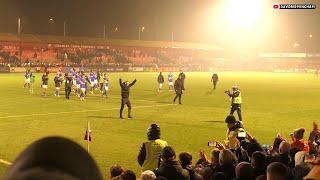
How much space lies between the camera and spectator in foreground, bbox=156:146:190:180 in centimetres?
736

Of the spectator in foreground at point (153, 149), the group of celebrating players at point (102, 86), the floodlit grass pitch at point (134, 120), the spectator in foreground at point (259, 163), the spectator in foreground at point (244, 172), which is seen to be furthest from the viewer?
the group of celebrating players at point (102, 86)

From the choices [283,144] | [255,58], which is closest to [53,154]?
[283,144]

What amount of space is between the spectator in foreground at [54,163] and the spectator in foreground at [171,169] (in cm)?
618

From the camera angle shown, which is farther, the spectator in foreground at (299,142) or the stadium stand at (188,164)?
the spectator in foreground at (299,142)

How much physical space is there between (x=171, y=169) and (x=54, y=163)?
6329mm

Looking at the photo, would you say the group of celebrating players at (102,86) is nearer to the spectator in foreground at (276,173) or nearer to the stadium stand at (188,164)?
the stadium stand at (188,164)

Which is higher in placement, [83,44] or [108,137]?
[83,44]

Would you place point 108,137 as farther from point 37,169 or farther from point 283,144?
point 37,169

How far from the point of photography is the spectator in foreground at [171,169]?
7.36m

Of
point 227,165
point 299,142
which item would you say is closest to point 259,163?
point 227,165

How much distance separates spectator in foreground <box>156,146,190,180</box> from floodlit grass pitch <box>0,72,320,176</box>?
4.81m

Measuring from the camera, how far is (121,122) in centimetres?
2188

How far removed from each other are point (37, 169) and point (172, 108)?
1066 inches

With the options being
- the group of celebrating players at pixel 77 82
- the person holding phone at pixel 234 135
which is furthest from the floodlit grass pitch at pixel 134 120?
the person holding phone at pixel 234 135
